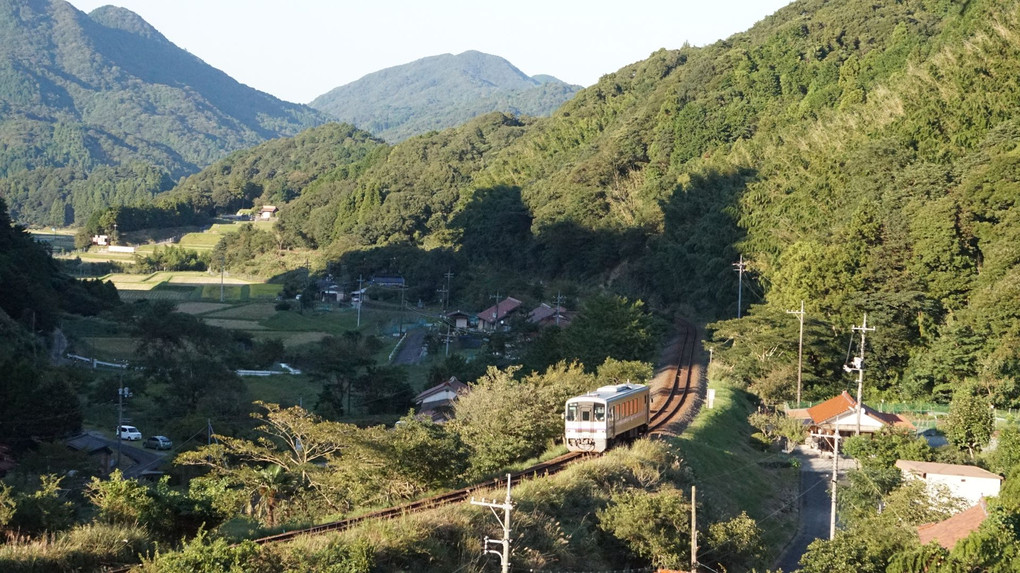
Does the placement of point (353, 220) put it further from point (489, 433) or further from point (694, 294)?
point (489, 433)

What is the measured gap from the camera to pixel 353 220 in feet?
317

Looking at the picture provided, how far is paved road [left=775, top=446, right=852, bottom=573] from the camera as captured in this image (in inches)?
869

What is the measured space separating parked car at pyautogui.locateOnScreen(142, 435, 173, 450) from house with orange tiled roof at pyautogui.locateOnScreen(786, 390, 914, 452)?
18545mm

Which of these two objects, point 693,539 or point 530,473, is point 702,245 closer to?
point 530,473

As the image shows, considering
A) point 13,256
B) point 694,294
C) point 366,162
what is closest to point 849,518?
point 694,294

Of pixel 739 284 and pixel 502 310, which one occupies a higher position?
pixel 739 284

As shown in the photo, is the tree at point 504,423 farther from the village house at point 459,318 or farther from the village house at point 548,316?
the village house at point 459,318

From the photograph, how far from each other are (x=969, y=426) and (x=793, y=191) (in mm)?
24722

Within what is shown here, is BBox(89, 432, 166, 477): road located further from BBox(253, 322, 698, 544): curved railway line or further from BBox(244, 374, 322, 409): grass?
BBox(253, 322, 698, 544): curved railway line

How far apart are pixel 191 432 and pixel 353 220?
64964mm

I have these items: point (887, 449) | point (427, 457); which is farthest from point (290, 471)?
point (887, 449)

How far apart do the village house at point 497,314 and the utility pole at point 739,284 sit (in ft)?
46.7

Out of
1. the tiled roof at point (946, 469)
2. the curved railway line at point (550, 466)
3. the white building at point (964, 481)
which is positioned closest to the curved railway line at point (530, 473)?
the curved railway line at point (550, 466)

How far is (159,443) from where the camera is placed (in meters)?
32.7
